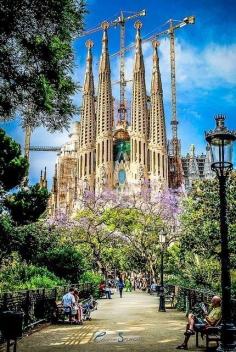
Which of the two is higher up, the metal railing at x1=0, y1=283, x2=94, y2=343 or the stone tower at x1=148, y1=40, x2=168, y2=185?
the stone tower at x1=148, y1=40, x2=168, y2=185

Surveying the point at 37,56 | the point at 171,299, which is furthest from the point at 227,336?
the point at 171,299

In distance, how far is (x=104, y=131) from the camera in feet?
287

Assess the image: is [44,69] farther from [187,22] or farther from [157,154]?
[187,22]

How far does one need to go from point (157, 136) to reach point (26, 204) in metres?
64.9

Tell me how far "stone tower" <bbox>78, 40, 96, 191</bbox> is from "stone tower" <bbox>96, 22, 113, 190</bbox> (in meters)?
2.19

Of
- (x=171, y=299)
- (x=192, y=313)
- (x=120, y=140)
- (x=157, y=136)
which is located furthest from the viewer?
(x=120, y=140)

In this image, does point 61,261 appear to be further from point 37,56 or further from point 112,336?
point 37,56

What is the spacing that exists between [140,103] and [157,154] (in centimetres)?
996

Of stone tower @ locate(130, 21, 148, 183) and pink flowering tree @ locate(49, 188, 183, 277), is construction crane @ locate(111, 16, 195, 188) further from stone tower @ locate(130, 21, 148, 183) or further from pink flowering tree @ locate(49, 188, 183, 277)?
pink flowering tree @ locate(49, 188, 183, 277)

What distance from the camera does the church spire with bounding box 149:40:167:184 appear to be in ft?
283

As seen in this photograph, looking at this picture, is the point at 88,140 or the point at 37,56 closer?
the point at 37,56

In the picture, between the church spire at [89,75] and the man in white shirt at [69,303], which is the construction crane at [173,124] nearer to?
the church spire at [89,75]

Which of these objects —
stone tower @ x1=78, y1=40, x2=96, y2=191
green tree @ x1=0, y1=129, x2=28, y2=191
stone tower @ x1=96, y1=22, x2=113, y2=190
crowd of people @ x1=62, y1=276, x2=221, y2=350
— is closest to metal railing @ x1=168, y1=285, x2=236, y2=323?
crowd of people @ x1=62, y1=276, x2=221, y2=350

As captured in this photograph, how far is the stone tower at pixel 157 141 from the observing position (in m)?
86.0
